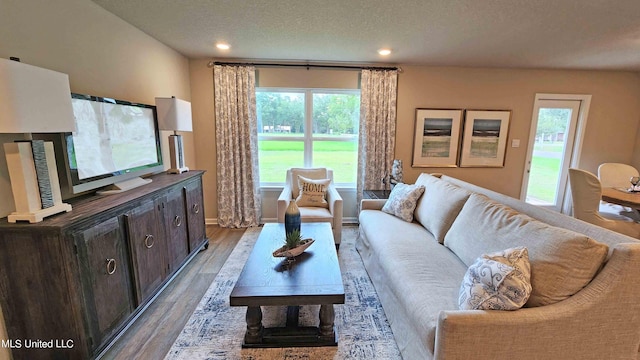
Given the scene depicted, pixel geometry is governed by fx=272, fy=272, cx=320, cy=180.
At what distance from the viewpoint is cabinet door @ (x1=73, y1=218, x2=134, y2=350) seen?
1.56 m

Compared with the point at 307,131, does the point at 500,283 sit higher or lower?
lower

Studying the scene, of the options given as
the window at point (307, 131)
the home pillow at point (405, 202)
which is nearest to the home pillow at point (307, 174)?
the window at point (307, 131)

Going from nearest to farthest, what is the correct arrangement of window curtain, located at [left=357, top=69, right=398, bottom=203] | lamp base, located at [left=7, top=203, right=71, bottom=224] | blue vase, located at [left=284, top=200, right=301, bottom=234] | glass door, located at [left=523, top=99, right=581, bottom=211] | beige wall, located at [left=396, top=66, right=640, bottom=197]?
lamp base, located at [left=7, top=203, right=71, bottom=224] < blue vase, located at [left=284, top=200, right=301, bottom=234] < window curtain, located at [left=357, top=69, right=398, bottom=203] < beige wall, located at [left=396, top=66, right=640, bottom=197] < glass door, located at [left=523, top=99, right=581, bottom=211]

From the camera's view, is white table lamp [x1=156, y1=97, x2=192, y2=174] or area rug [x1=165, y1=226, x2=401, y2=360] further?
white table lamp [x1=156, y1=97, x2=192, y2=174]

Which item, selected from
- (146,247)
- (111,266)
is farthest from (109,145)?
(111,266)

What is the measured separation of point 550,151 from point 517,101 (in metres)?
1.02

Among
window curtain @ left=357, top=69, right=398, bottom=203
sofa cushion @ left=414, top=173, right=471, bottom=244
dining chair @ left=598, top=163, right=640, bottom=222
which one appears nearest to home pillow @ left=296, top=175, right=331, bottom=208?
window curtain @ left=357, top=69, right=398, bottom=203

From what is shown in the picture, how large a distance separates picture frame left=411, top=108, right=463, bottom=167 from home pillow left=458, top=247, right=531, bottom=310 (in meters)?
2.89

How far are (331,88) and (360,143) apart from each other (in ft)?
2.94

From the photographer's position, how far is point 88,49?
2084 mm

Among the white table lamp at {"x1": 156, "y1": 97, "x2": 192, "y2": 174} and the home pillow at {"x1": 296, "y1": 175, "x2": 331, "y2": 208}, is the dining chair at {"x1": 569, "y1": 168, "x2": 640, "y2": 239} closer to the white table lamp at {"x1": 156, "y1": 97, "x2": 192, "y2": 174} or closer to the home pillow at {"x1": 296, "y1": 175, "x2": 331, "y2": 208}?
the home pillow at {"x1": 296, "y1": 175, "x2": 331, "y2": 208}

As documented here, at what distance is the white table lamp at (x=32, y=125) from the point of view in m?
1.26

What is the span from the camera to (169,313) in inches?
84.4

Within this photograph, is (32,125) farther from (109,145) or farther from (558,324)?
(558,324)
